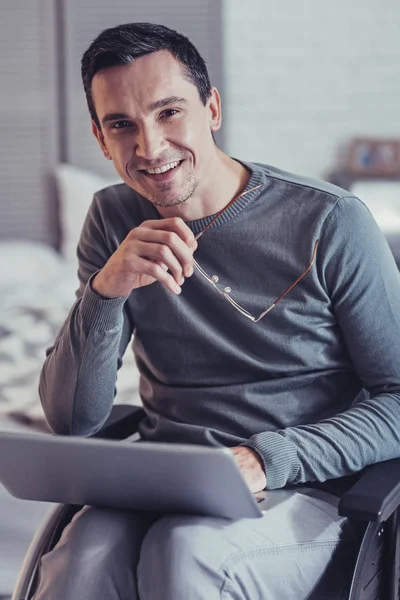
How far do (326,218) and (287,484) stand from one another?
0.40 meters

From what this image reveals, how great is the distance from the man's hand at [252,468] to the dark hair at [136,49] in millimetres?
574

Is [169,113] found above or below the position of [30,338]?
above

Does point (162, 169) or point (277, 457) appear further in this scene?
point (162, 169)

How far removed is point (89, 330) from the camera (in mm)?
1359

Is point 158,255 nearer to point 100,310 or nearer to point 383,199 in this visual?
point 100,310

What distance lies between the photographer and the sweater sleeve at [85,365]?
53.3 inches

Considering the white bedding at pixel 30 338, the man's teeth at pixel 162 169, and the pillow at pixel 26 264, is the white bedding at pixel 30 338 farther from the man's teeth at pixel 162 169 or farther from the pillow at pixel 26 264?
the man's teeth at pixel 162 169

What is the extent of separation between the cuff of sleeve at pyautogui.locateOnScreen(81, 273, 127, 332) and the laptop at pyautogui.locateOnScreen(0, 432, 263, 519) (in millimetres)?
256

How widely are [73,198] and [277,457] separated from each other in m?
2.47

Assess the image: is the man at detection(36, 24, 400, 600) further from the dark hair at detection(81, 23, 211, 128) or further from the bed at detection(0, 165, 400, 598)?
the bed at detection(0, 165, 400, 598)

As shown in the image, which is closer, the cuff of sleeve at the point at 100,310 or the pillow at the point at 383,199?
the cuff of sleeve at the point at 100,310

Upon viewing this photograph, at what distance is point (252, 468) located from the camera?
1.25 metres

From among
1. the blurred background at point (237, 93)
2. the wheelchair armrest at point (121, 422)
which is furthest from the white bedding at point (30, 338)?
the blurred background at point (237, 93)

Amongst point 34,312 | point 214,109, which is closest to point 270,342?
point 214,109
